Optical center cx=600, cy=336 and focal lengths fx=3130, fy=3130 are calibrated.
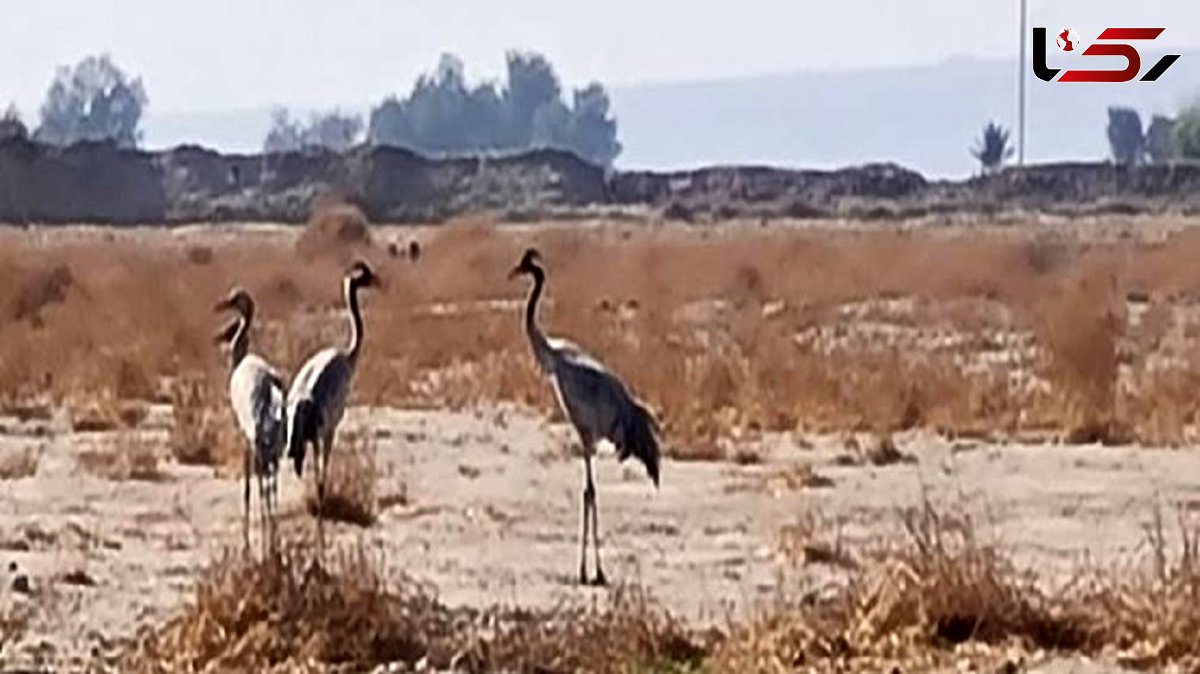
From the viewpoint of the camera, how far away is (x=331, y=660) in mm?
13477

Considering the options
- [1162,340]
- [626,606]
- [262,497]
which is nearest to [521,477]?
[262,497]

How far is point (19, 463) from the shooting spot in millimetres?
22859

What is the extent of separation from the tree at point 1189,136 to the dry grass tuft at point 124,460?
371ft

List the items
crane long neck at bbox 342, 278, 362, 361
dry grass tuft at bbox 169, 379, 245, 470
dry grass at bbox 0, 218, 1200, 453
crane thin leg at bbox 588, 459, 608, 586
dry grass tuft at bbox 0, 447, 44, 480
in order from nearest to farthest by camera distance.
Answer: crane thin leg at bbox 588, 459, 608, 586 < crane long neck at bbox 342, 278, 362, 361 < dry grass tuft at bbox 0, 447, 44, 480 < dry grass tuft at bbox 169, 379, 245, 470 < dry grass at bbox 0, 218, 1200, 453

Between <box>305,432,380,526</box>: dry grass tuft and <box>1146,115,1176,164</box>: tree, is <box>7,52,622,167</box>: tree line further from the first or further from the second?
<box>305,432,380,526</box>: dry grass tuft

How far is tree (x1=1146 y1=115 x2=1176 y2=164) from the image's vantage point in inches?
5668

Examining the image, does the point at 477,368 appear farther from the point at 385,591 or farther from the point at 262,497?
the point at 385,591

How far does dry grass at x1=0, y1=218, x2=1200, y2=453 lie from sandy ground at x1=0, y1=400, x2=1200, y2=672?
4.23 ft

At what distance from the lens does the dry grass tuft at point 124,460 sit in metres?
22.2

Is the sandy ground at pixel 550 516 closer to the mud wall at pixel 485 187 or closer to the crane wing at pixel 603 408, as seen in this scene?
the crane wing at pixel 603 408

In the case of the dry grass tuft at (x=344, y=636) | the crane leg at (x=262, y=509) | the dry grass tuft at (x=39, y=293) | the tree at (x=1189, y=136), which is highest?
the tree at (x=1189, y=136)

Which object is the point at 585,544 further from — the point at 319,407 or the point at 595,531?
the point at 319,407

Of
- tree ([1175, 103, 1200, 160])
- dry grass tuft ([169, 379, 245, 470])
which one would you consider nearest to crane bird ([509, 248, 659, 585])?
dry grass tuft ([169, 379, 245, 470])

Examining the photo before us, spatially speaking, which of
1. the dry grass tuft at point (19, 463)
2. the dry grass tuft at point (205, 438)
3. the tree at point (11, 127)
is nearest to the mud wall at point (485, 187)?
the tree at point (11, 127)
